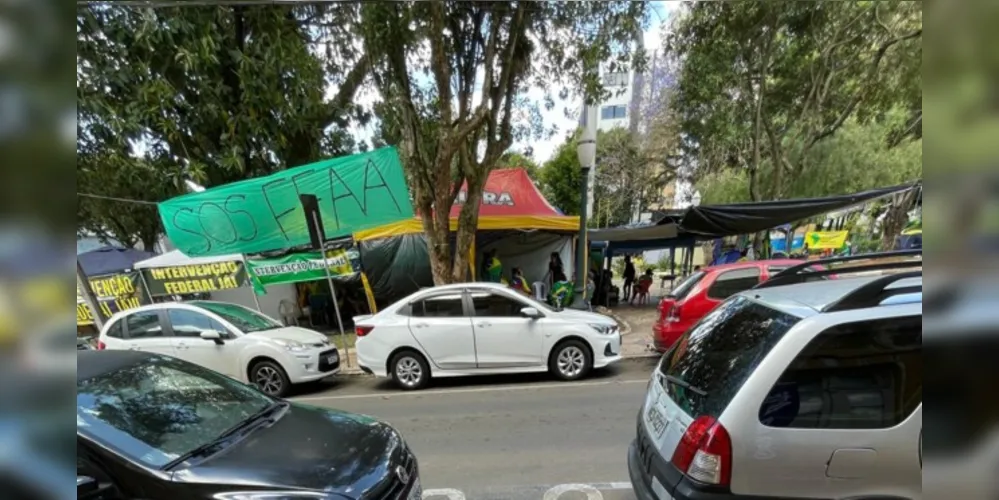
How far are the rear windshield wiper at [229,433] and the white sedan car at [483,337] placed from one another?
3667 millimetres

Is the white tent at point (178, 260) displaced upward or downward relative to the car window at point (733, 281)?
upward

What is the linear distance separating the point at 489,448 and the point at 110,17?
760 centimetres

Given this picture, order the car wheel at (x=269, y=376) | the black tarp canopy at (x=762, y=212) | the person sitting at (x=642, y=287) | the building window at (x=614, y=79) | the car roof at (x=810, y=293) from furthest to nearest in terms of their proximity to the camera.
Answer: the person sitting at (x=642, y=287) → the building window at (x=614, y=79) → the black tarp canopy at (x=762, y=212) → the car wheel at (x=269, y=376) → the car roof at (x=810, y=293)

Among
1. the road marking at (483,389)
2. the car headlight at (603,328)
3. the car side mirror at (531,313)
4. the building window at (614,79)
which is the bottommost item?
the road marking at (483,389)

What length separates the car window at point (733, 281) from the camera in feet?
24.4

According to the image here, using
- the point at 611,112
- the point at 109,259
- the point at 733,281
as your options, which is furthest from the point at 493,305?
the point at 611,112

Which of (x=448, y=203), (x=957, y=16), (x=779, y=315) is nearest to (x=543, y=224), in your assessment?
(x=448, y=203)

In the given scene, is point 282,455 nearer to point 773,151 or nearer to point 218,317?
point 218,317

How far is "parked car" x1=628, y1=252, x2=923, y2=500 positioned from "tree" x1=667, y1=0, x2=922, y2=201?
994 centimetres

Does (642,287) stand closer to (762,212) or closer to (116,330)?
(762,212)

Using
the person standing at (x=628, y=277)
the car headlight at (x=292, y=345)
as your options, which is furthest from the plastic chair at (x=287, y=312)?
the person standing at (x=628, y=277)

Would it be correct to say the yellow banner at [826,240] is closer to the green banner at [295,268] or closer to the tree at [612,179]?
the tree at [612,179]

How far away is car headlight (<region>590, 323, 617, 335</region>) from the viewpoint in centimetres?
694

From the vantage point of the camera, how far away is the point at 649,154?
25891mm
